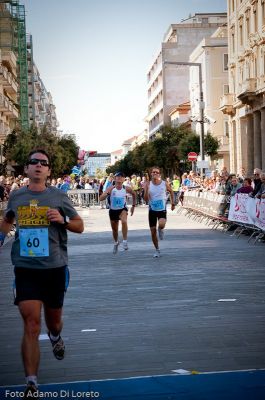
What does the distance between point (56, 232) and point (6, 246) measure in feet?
51.2

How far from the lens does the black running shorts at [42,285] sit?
571cm

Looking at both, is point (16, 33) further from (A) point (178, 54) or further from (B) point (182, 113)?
(A) point (178, 54)

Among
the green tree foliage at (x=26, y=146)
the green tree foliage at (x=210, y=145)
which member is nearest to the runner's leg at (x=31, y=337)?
the green tree foliage at (x=210, y=145)

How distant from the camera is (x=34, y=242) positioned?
18.9 feet

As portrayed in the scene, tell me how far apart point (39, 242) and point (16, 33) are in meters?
83.8

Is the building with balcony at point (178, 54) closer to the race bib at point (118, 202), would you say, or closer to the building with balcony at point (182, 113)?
the building with balcony at point (182, 113)

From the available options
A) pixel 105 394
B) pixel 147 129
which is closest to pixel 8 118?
pixel 147 129

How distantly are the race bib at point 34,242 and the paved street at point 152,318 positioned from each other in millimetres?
1000

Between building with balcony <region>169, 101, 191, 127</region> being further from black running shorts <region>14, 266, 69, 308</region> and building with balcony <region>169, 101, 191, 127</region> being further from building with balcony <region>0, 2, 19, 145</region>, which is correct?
black running shorts <region>14, 266, 69, 308</region>

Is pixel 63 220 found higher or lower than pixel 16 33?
lower

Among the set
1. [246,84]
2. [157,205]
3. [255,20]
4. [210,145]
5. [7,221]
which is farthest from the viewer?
[210,145]

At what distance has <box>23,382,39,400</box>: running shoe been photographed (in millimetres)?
5151

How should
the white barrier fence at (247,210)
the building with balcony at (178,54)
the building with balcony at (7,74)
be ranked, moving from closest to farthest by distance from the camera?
the white barrier fence at (247,210) < the building with balcony at (7,74) < the building with balcony at (178,54)

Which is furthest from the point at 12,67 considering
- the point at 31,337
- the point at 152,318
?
the point at 31,337
